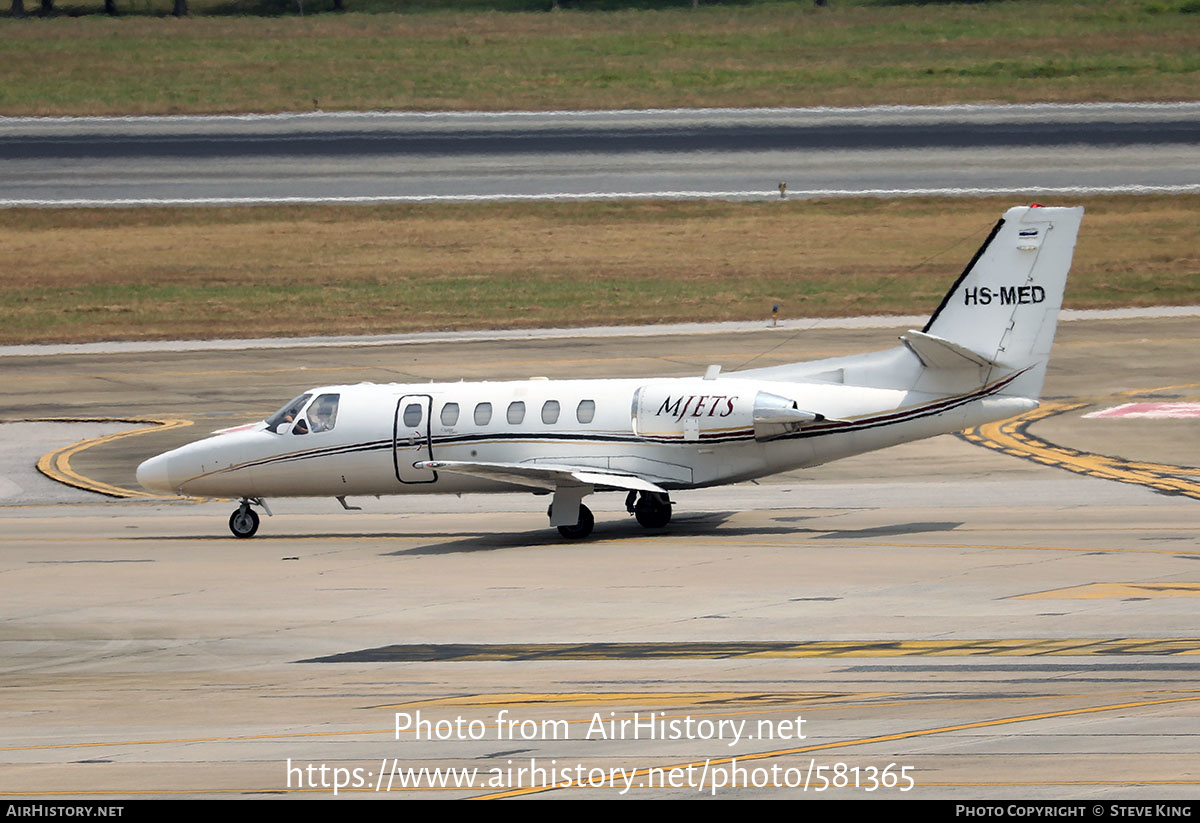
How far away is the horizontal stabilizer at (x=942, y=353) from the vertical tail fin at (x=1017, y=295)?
13 centimetres

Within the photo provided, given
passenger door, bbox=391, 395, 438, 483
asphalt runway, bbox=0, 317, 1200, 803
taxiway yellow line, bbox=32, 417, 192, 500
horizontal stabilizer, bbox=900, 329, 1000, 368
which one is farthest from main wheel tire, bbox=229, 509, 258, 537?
horizontal stabilizer, bbox=900, 329, 1000, 368

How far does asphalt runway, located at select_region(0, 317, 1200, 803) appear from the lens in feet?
45.0

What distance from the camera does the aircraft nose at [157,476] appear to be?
30.6 m

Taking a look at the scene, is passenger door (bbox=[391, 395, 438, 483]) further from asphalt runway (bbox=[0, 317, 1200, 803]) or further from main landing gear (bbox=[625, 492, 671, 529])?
main landing gear (bbox=[625, 492, 671, 529])

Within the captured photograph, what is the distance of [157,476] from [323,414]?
135 inches

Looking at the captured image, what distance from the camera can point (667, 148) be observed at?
252 ft

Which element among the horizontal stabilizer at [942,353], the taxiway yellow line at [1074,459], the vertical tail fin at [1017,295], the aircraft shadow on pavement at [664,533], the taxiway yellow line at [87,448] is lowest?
the taxiway yellow line at [87,448]

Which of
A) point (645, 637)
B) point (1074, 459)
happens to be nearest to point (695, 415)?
point (645, 637)

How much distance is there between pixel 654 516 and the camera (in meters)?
28.8

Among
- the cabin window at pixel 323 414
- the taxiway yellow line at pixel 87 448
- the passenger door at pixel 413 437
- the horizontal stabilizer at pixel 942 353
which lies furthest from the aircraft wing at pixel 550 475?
the taxiway yellow line at pixel 87 448

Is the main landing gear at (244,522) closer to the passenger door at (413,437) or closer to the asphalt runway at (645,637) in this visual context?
the asphalt runway at (645,637)

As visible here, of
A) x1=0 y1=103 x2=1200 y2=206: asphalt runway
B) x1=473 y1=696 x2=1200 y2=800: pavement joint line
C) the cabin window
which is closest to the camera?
x1=473 y1=696 x2=1200 y2=800: pavement joint line

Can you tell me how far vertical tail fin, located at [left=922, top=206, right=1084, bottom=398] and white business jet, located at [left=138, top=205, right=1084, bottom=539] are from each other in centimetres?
2

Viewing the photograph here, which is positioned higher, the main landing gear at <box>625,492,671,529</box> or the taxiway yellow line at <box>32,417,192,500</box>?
the main landing gear at <box>625,492,671,529</box>
